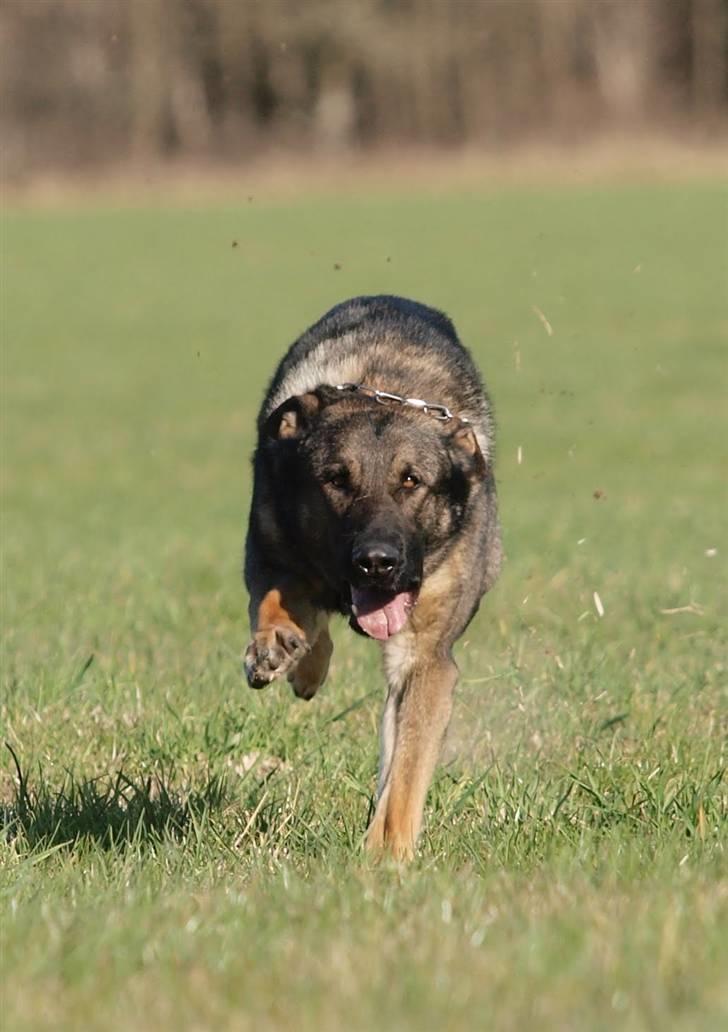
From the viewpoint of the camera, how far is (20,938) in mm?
3467

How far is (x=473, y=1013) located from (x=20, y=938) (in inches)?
42.0

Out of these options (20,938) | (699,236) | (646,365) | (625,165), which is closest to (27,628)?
(20,938)

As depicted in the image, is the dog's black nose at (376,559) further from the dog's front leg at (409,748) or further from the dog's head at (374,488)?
the dog's front leg at (409,748)

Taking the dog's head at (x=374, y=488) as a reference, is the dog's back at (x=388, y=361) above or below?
above

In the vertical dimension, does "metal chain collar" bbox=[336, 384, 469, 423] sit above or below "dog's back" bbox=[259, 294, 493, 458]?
below

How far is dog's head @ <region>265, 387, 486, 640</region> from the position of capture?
4992 mm

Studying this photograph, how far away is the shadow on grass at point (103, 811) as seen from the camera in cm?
479

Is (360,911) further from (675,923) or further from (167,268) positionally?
(167,268)

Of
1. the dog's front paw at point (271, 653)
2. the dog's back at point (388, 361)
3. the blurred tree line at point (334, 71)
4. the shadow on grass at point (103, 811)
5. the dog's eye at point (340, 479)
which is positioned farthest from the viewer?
the blurred tree line at point (334, 71)

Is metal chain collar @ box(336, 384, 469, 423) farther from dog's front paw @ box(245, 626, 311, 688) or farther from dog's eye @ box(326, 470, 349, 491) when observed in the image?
dog's front paw @ box(245, 626, 311, 688)

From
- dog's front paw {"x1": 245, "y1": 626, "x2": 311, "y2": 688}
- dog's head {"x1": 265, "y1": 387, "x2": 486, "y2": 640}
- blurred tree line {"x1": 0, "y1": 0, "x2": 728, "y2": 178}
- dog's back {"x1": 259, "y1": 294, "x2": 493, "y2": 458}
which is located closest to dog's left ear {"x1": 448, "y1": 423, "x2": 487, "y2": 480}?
dog's head {"x1": 265, "y1": 387, "x2": 486, "y2": 640}

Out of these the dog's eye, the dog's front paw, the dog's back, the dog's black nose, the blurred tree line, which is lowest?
the dog's front paw

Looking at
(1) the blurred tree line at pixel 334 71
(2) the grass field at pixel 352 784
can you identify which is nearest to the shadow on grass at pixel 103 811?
(2) the grass field at pixel 352 784

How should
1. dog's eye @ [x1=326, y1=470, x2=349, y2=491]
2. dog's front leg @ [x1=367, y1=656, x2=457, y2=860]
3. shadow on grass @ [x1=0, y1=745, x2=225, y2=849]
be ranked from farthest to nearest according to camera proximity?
1. dog's eye @ [x1=326, y1=470, x2=349, y2=491]
2. shadow on grass @ [x1=0, y1=745, x2=225, y2=849]
3. dog's front leg @ [x1=367, y1=656, x2=457, y2=860]
